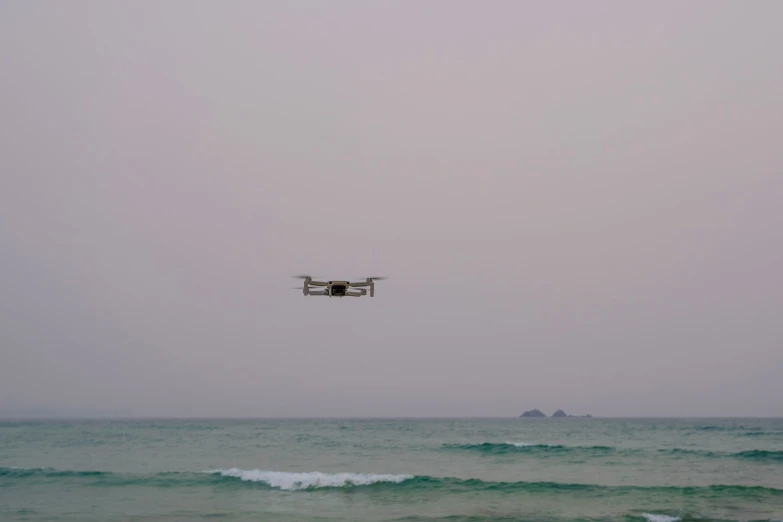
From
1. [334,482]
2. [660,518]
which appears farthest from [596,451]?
[660,518]

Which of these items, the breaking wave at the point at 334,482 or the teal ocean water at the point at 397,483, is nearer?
the teal ocean water at the point at 397,483

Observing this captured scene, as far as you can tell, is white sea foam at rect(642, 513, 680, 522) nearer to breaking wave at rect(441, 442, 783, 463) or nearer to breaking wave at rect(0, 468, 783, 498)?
breaking wave at rect(0, 468, 783, 498)

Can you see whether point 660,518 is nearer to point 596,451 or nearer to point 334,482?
point 334,482

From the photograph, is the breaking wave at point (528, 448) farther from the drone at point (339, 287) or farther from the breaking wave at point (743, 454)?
the drone at point (339, 287)

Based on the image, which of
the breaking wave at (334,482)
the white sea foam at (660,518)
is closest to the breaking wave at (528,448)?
the breaking wave at (334,482)

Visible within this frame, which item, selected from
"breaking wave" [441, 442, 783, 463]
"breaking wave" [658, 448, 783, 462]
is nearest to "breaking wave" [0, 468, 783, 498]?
"breaking wave" [658, 448, 783, 462]
